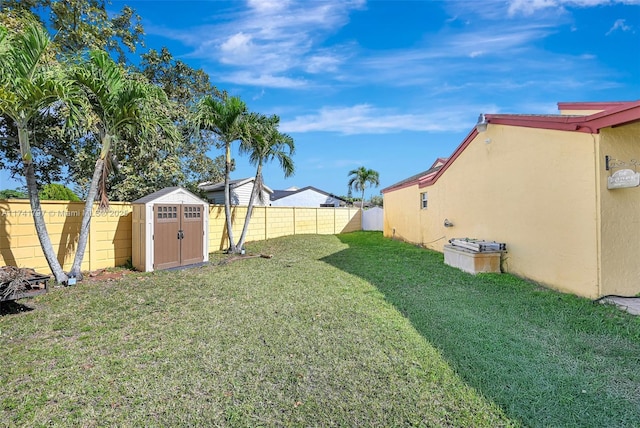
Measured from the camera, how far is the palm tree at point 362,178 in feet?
92.4

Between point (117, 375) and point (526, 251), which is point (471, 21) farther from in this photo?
point (117, 375)

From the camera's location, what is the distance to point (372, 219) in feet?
63.4

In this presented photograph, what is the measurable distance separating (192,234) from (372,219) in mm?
13256

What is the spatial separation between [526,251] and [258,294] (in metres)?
5.27

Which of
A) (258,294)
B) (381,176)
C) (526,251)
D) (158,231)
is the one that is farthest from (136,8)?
(381,176)

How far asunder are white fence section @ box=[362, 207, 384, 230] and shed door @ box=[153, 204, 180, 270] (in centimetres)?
1354

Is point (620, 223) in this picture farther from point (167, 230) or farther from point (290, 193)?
point (290, 193)

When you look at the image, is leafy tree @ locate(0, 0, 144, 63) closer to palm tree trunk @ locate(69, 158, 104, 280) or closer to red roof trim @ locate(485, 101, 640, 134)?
palm tree trunk @ locate(69, 158, 104, 280)

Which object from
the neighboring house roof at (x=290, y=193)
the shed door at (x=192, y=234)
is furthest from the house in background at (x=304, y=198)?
the shed door at (x=192, y=234)

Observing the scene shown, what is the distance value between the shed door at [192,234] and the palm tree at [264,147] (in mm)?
1959

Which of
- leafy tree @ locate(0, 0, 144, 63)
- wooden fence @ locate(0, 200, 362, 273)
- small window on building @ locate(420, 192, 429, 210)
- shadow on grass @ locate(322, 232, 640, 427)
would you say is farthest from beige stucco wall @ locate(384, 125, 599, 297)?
leafy tree @ locate(0, 0, 144, 63)

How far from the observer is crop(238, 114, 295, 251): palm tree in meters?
9.55

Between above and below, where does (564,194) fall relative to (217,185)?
below

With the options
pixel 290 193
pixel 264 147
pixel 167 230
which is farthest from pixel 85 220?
pixel 290 193
